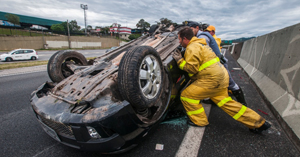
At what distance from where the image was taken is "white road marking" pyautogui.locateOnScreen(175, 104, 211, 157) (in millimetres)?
1880

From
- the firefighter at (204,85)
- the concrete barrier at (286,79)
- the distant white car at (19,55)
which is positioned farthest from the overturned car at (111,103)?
the distant white car at (19,55)

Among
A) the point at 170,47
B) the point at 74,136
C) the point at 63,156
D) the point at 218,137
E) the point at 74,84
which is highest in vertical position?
the point at 170,47

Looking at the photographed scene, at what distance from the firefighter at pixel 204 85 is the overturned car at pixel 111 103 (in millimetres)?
309

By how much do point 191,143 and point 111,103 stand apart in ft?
3.88

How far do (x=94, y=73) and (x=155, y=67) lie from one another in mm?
1042

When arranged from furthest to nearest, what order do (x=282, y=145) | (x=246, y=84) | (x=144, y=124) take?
1. (x=246, y=84)
2. (x=282, y=145)
3. (x=144, y=124)

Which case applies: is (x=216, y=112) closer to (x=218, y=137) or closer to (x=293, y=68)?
(x=218, y=137)

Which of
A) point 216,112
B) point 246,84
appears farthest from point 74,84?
point 246,84

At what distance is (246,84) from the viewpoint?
4699 millimetres

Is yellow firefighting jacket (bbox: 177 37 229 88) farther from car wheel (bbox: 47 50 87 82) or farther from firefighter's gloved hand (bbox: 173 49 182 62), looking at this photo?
car wheel (bbox: 47 50 87 82)

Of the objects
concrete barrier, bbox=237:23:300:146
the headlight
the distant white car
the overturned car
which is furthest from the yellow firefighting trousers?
the distant white car

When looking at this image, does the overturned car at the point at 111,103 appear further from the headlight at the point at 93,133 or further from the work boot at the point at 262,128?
the work boot at the point at 262,128

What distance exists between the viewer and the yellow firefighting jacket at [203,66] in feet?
7.55

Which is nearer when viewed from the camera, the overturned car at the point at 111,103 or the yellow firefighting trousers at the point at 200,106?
the overturned car at the point at 111,103
